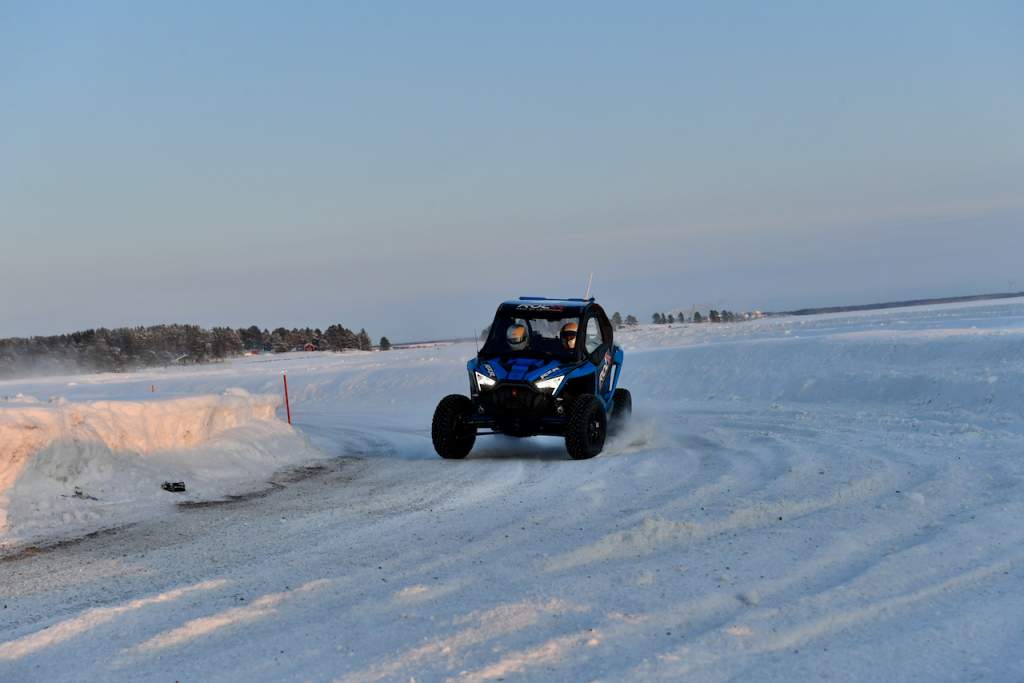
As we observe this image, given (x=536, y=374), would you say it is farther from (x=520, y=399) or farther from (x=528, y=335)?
(x=528, y=335)

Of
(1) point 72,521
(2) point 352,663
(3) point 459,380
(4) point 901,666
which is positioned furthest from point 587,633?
(3) point 459,380

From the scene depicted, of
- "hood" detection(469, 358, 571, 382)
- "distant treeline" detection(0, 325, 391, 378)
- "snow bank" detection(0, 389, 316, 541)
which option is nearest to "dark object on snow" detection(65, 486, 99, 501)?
"snow bank" detection(0, 389, 316, 541)

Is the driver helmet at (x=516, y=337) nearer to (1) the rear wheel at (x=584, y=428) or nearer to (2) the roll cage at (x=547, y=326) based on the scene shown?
(2) the roll cage at (x=547, y=326)

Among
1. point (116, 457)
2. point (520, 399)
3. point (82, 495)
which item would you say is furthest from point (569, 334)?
point (82, 495)

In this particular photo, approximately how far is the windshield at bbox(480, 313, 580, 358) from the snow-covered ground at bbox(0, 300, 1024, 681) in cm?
153

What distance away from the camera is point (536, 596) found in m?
5.33

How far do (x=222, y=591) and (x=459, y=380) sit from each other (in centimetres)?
2615

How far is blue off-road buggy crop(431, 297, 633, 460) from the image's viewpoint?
12000mm

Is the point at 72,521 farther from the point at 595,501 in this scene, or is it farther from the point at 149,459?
the point at 595,501

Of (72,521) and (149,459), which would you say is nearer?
(72,521)

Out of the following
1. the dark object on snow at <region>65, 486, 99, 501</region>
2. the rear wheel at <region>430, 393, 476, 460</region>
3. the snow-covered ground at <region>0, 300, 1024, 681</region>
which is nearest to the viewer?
the snow-covered ground at <region>0, 300, 1024, 681</region>

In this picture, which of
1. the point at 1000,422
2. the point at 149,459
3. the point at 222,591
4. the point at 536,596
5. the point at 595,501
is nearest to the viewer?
the point at 536,596

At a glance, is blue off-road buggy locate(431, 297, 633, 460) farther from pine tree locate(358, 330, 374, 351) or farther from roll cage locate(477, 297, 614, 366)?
pine tree locate(358, 330, 374, 351)

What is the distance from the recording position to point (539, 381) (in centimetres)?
1220
